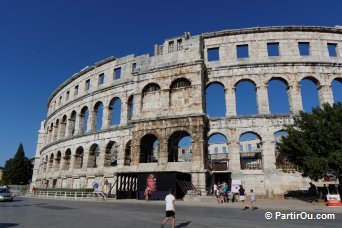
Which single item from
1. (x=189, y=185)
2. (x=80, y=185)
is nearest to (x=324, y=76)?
(x=189, y=185)

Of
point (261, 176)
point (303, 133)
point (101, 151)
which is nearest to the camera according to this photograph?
point (303, 133)

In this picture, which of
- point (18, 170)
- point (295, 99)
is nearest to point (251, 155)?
point (295, 99)

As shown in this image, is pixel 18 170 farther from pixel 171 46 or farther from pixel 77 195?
pixel 171 46

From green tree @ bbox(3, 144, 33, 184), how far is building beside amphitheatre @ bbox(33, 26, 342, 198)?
39076 mm

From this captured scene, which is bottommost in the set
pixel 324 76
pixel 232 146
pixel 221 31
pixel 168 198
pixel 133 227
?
pixel 133 227

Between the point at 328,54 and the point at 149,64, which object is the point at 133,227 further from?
the point at 328,54

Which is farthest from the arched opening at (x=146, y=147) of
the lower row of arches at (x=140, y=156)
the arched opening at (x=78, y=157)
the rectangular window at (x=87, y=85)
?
the rectangular window at (x=87, y=85)

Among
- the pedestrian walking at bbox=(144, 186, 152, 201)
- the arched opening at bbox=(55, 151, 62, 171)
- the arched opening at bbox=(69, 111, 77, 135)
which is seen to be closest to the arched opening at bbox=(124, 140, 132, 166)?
the pedestrian walking at bbox=(144, 186, 152, 201)

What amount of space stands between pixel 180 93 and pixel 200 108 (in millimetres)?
2874

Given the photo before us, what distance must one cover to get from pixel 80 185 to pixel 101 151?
16.6 ft

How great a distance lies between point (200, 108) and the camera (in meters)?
23.4

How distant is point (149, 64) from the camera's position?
27.2m

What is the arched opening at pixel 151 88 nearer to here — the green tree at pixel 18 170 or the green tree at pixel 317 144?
the green tree at pixel 317 144

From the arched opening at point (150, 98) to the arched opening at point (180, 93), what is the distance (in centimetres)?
153
